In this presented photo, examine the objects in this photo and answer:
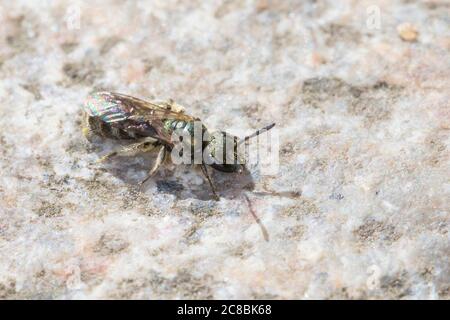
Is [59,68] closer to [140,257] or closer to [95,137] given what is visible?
[95,137]

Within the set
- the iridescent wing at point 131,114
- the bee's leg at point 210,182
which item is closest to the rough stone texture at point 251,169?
the bee's leg at point 210,182

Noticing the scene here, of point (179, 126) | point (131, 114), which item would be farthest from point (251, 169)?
point (131, 114)

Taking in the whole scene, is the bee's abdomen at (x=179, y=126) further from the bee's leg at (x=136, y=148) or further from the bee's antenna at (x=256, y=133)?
the bee's antenna at (x=256, y=133)

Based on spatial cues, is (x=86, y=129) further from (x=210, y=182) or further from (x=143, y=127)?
(x=210, y=182)

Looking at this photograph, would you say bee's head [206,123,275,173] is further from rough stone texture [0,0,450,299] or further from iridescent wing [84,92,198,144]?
iridescent wing [84,92,198,144]

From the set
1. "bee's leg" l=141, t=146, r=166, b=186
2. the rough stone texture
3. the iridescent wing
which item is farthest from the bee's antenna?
"bee's leg" l=141, t=146, r=166, b=186
